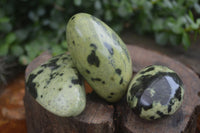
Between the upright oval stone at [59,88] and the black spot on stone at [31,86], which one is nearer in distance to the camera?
the upright oval stone at [59,88]

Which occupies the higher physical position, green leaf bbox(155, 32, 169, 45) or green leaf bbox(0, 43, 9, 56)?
green leaf bbox(155, 32, 169, 45)

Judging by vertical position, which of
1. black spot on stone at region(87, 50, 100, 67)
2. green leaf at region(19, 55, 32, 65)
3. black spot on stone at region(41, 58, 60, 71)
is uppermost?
black spot on stone at region(87, 50, 100, 67)

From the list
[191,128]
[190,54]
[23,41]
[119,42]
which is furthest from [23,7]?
[191,128]

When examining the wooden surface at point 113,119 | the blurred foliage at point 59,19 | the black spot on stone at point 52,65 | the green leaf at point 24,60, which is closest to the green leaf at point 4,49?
the blurred foliage at point 59,19

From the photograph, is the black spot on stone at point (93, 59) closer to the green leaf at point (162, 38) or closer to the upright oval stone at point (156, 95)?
the upright oval stone at point (156, 95)

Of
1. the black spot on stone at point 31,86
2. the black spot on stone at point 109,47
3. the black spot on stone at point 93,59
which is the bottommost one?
the black spot on stone at point 31,86

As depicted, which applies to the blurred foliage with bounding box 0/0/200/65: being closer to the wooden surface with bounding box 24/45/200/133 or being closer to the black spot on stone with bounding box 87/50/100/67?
the wooden surface with bounding box 24/45/200/133

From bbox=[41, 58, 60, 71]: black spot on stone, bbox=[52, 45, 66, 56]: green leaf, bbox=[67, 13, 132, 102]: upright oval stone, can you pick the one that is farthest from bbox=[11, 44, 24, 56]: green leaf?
bbox=[67, 13, 132, 102]: upright oval stone
